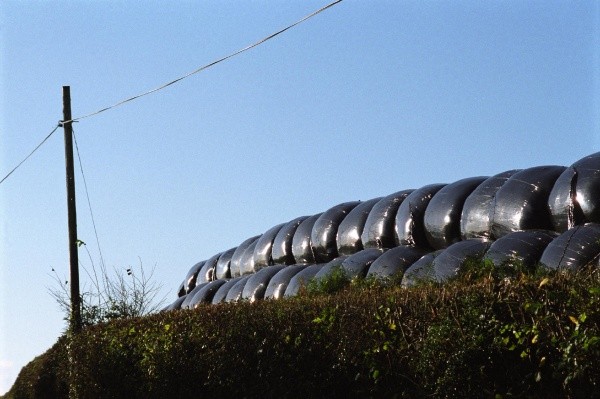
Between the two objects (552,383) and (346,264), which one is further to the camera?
(346,264)

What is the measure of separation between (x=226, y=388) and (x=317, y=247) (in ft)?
23.5

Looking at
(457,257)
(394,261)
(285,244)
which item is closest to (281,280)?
(285,244)

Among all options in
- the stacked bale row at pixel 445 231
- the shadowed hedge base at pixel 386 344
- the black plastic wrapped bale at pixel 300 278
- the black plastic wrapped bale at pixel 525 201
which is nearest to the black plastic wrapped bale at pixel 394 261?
the stacked bale row at pixel 445 231

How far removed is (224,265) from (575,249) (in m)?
15.0

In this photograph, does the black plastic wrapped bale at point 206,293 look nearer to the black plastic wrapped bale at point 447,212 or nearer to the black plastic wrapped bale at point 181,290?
the black plastic wrapped bale at point 181,290

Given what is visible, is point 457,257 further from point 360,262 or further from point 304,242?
point 304,242

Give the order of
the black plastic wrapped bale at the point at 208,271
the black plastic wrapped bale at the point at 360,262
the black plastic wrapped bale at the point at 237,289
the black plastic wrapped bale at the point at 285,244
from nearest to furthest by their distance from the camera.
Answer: the black plastic wrapped bale at the point at 360,262
the black plastic wrapped bale at the point at 285,244
the black plastic wrapped bale at the point at 237,289
the black plastic wrapped bale at the point at 208,271

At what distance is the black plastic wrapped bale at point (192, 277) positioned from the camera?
2872 cm

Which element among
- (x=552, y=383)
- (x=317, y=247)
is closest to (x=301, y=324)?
(x=552, y=383)

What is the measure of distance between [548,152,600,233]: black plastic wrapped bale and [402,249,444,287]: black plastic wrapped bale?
69.8 inches

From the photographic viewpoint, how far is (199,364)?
45.1 ft

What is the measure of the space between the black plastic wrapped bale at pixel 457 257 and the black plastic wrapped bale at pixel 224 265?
12255mm

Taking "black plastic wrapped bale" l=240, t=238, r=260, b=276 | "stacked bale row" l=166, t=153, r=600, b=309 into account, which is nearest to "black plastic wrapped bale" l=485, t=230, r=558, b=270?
"stacked bale row" l=166, t=153, r=600, b=309

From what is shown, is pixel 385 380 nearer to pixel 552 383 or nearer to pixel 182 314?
pixel 552 383
